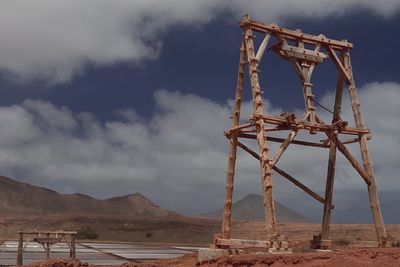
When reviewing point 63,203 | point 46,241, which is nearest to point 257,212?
point 63,203

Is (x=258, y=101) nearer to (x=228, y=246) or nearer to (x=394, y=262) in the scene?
(x=228, y=246)

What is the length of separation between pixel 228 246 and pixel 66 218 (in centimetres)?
6235

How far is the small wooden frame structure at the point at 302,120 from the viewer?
39.1ft

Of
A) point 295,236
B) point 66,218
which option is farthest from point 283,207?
point 295,236

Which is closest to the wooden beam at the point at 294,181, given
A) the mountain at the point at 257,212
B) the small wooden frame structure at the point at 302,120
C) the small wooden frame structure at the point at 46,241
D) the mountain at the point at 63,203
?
the small wooden frame structure at the point at 302,120

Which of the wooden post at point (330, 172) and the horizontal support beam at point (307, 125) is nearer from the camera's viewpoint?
the horizontal support beam at point (307, 125)

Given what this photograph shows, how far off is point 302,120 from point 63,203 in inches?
4333

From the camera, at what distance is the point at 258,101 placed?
11.6m

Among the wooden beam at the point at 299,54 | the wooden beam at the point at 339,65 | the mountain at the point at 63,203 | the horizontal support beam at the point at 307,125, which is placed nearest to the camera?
the horizontal support beam at the point at 307,125

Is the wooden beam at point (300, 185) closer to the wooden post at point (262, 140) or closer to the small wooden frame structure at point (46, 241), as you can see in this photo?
the wooden post at point (262, 140)

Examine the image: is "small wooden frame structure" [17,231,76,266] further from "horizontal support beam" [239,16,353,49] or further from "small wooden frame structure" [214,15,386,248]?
"horizontal support beam" [239,16,353,49]

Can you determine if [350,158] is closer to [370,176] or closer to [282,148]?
[370,176]

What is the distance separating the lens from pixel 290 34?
13.1 metres

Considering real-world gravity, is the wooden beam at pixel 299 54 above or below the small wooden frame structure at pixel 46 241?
above
